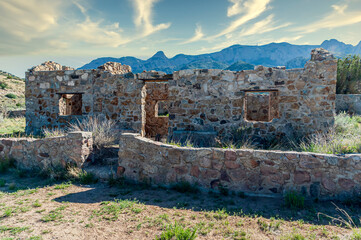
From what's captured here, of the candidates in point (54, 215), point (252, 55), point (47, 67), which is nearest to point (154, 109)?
point (47, 67)

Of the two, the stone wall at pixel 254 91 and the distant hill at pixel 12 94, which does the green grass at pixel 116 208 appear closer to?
the stone wall at pixel 254 91

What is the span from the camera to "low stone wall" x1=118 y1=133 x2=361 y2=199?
3393mm

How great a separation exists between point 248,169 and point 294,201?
2.59 feet

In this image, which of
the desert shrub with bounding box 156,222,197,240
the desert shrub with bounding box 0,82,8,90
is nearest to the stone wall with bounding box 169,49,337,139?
the desert shrub with bounding box 156,222,197,240

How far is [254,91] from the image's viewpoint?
718 centimetres

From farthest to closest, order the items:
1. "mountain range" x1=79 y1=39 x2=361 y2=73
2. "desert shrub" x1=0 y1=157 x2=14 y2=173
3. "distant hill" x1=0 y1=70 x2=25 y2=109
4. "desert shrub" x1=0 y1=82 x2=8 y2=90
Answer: "mountain range" x1=79 y1=39 x2=361 y2=73 → "desert shrub" x1=0 y1=82 x2=8 y2=90 → "distant hill" x1=0 y1=70 x2=25 y2=109 → "desert shrub" x1=0 y1=157 x2=14 y2=173

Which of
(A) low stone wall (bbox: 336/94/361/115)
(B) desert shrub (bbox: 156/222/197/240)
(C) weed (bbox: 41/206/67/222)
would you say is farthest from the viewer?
(A) low stone wall (bbox: 336/94/361/115)

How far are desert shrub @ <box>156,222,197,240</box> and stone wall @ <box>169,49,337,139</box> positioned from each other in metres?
4.85

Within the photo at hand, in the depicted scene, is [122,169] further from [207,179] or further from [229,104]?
[229,104]

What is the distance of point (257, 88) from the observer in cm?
692


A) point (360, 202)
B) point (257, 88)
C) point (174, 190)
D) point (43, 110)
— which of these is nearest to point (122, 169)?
point (174, 190)

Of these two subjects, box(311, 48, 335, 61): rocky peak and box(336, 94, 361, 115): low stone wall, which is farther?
box(336, 94, 361, 115): low stone wall

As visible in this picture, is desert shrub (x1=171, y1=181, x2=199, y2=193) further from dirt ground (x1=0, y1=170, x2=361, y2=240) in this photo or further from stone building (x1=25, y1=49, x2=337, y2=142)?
stone building (x1=25, y1=49, x2=337, y2=142)

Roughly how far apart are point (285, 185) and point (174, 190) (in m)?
1.85
